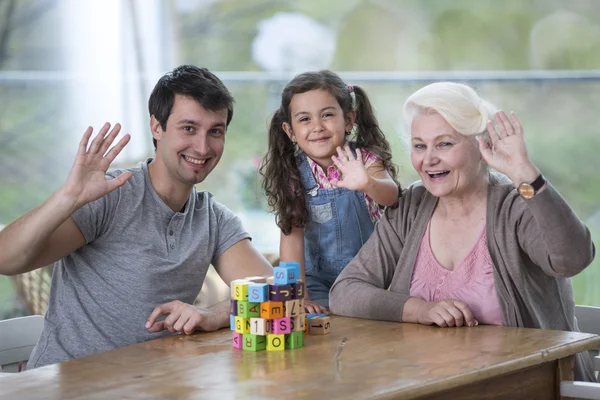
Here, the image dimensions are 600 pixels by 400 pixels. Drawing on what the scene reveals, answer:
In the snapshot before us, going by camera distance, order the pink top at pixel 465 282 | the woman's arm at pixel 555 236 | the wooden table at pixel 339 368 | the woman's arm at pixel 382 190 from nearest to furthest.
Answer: the wooden table at pixel 339 368, the woman's arm at pixel 555 236, the pink top at pixel 465 282, the woman's arm at pixel 382 190

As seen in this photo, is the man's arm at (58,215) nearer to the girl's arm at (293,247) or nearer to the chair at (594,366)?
the girl's arm at (293,247)

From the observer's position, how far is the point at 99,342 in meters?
2.63

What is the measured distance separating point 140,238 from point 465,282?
0.93m

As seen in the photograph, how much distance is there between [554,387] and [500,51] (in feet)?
10.4

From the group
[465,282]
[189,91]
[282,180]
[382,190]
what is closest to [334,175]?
[282,180]

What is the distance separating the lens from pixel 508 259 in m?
2.54

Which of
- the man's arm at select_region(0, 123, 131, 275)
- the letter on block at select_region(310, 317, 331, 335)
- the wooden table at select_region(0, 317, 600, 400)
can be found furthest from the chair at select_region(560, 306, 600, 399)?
the man's arm at select_region(0, 123, 131, 275)

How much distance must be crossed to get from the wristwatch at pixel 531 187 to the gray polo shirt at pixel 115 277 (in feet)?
3.23

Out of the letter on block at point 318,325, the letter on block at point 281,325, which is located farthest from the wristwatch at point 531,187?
the letter on block at point 281,325

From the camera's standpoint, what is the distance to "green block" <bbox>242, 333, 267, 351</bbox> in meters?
2.17

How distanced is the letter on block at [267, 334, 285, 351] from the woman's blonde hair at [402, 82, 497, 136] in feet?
2.75

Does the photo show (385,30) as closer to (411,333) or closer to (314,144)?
(314,144)

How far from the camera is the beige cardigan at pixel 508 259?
7.88ft

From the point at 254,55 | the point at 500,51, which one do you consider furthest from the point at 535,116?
the point at 254,55
